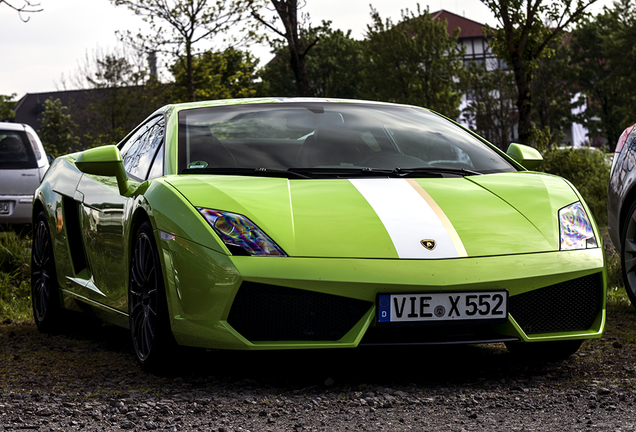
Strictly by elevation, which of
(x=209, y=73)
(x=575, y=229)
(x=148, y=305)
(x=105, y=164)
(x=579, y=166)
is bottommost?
(x=579, y=166)

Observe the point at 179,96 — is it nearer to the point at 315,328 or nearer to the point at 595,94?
the point at 315,328

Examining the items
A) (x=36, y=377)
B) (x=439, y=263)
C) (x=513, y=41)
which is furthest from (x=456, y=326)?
(x=513, y=41)

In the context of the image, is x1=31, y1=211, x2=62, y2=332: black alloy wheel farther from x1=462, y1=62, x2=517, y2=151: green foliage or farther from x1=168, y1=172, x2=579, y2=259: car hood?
x1=462, y1=62, x2=517, y2=151: green foliage

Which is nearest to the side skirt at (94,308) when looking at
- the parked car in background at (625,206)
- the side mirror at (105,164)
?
the side mirror at (105,164)

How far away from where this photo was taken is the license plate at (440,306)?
3326mm

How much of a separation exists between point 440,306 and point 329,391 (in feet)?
Result: 1.81

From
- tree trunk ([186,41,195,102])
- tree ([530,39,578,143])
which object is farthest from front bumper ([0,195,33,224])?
tree ([530,39,578,143])

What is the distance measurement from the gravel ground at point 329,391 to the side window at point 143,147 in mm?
1017

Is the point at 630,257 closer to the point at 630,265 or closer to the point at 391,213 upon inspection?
the point at 630,265

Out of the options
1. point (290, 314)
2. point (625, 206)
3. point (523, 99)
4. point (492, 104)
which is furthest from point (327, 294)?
point (492, 104)

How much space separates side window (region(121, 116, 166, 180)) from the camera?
4.56 m

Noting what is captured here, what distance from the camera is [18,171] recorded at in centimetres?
1118

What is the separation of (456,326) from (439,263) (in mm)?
260

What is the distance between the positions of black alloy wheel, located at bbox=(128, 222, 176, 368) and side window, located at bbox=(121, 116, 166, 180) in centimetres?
65
